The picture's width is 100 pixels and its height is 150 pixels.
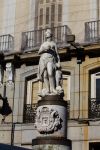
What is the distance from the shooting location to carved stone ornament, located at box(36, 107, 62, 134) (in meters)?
13.4

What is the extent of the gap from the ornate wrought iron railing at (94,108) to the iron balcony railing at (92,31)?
97.3 inches

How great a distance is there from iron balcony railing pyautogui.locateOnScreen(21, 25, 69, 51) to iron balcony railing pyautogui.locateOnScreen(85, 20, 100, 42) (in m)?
0.92

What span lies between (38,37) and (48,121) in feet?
30.6

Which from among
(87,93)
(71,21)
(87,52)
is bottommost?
(87,93)

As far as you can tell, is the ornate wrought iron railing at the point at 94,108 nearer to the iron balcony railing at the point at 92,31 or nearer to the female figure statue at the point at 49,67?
the iron balcony railing at the point at 92,31

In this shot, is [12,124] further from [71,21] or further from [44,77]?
[44,77]

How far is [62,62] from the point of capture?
21.5m

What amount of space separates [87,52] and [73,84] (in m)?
1.43

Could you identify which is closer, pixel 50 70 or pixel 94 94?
pixel 50 70

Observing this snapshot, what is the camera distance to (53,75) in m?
13.9

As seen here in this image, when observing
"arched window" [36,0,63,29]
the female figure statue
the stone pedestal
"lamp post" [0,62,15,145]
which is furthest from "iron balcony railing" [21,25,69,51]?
the stone pedestal

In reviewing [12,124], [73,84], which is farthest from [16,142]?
[73,84]

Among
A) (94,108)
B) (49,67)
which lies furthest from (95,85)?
(49,67)

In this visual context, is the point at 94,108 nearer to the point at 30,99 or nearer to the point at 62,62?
the point at 62,62
